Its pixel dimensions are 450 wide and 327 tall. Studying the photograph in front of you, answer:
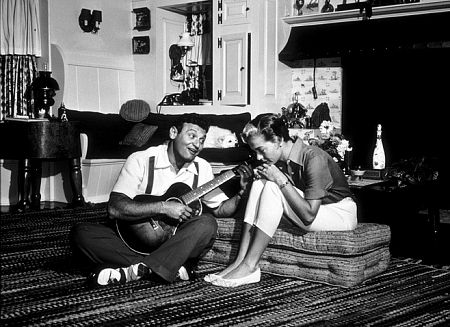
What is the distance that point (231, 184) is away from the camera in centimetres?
387

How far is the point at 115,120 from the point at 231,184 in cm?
315

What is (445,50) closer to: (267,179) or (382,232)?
(382,232)

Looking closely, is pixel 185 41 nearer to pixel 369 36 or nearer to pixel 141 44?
pixel 141 44

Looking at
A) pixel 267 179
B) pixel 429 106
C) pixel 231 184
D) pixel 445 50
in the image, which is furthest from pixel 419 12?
pixel 267 179

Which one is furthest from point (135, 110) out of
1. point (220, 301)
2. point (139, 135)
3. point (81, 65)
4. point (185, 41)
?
point (220, 301)

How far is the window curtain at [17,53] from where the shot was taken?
6.39 m

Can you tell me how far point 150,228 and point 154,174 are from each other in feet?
0.88

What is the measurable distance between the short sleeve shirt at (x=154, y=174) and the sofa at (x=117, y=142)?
2.78 meters

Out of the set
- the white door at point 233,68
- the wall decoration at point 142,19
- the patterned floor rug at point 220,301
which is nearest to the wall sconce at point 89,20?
the wall decoration at point 142,19

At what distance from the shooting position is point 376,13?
231 inches

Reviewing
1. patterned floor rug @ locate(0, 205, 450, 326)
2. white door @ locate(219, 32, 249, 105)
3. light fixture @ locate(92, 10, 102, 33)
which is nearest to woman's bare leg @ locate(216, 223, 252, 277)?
patterned floor rug @ locate(0, 205, 450, 326)

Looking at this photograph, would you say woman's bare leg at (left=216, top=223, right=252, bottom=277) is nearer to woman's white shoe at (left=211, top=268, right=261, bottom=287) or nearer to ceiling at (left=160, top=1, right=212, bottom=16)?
woman's white shoe at (left=211, top=268, right=261, bottom=287)

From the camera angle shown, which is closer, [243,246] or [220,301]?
[220,301]

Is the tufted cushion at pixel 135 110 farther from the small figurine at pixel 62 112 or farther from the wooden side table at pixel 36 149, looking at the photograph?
the wooden side table at pixel 36 149
